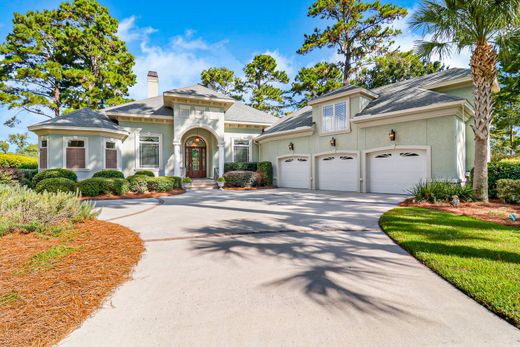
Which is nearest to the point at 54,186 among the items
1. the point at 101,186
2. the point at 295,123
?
the point at 101,186

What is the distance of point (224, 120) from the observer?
17688 millimetres

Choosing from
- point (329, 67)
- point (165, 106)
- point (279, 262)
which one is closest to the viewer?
point (279, 262)

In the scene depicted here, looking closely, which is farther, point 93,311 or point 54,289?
point 54,289

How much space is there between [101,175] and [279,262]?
13.3 metres

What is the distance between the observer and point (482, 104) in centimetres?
862

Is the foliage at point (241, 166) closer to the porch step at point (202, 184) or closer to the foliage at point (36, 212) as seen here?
the porch step at point (202, 184)

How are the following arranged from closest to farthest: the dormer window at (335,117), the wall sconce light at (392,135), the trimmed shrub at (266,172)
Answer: the wall sconce light at (392,135)
the dormer window at (335,117)
the trimmed shrub at (266,172)

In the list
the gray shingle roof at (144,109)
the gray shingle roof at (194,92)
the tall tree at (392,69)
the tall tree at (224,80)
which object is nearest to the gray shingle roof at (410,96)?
the gray shingle roof at (194,92)

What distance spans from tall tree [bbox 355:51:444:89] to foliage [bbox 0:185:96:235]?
25.3m

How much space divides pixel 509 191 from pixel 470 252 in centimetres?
700

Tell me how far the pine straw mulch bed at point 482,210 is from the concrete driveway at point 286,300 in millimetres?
3451

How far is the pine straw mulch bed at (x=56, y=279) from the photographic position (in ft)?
7.00

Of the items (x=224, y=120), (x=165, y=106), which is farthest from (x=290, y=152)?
(x=165, y=106)

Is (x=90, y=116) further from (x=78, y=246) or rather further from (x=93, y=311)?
(x=93, y=311)
